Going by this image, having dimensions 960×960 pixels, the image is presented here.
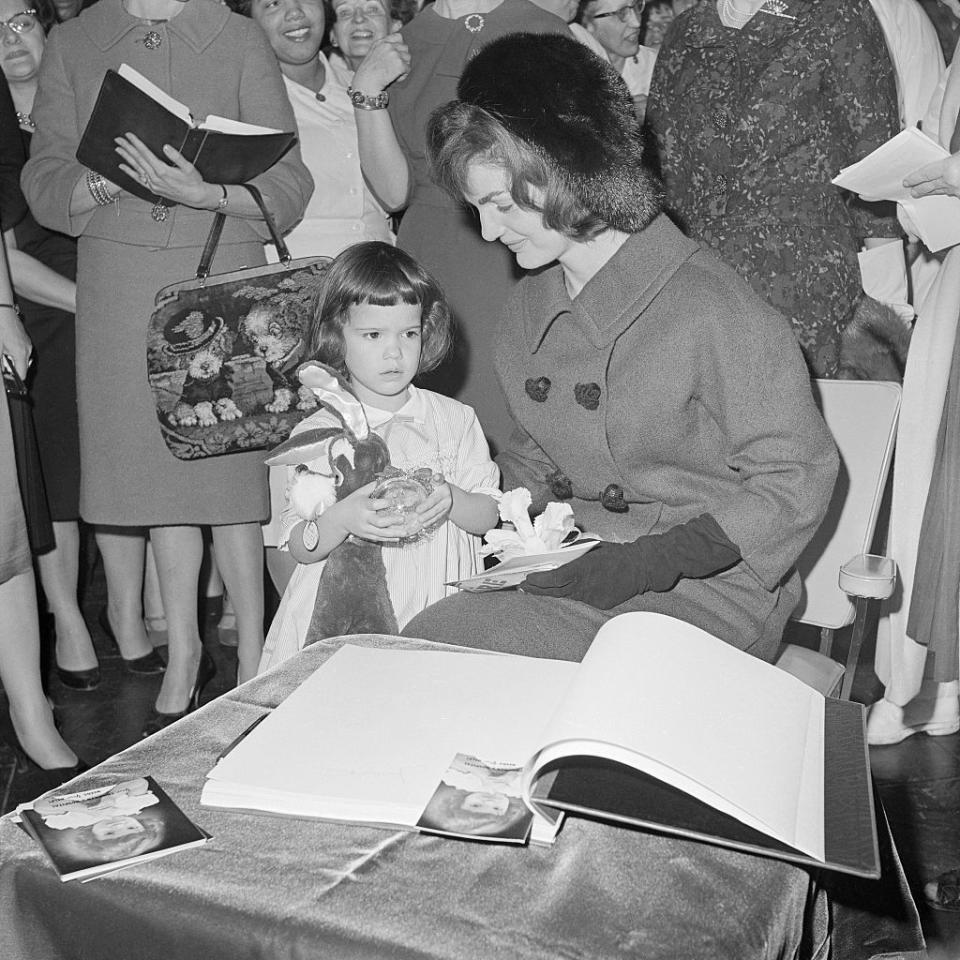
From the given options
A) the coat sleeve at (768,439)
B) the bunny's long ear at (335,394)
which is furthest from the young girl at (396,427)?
the coat sleeve at (768,439)

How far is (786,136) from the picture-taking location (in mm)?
2617

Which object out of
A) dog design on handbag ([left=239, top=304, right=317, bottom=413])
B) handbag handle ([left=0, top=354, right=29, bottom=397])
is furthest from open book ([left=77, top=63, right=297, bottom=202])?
handbag handle ([left=0, top=354, right=29, bottom=397])

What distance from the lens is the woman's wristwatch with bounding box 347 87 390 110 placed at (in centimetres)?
279

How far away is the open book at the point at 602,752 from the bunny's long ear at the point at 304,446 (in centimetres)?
90

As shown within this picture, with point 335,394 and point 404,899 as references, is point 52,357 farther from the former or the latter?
point 404,899

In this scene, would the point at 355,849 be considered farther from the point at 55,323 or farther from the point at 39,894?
the point at 55,323

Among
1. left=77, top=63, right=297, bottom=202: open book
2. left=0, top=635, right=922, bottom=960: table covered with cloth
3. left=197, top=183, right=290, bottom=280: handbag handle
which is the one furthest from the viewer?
left=197, top=183, right=290, bottom=280: handbag handle

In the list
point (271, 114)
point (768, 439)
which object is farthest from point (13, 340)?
point (768, 439)

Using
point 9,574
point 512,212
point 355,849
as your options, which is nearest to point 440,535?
point 512,212

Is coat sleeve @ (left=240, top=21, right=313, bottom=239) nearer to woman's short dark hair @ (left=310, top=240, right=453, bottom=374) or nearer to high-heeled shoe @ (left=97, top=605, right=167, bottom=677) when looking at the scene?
woman's short dark hair @ (left=310, top=240, right=453, bottom=374)

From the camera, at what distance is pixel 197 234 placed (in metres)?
2.89

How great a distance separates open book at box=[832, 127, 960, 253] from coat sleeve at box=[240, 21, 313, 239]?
1301 millimetres

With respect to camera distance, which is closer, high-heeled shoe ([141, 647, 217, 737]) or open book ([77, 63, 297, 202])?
open book ([77, 63, 297, 202])

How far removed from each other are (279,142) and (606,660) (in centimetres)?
205
